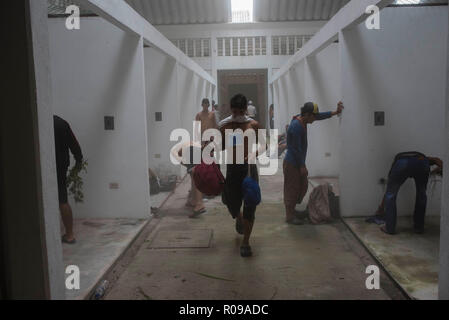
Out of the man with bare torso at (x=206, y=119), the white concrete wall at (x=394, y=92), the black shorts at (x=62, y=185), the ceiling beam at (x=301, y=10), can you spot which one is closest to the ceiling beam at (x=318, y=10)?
the ceiling beam at (x=301, y=10)

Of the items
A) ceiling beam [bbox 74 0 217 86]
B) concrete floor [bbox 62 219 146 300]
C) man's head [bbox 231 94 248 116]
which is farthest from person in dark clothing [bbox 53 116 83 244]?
man's head [bbox 231 94 248 116]

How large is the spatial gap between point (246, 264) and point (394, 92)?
11.4ft

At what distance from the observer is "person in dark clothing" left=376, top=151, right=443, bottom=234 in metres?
5.42

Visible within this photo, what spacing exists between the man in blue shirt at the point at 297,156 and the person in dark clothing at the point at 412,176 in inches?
47.0

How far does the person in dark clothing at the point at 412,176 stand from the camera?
542cm

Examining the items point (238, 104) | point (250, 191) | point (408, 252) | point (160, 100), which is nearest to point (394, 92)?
point (408, 252)

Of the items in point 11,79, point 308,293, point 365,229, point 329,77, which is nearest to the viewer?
point 11,79

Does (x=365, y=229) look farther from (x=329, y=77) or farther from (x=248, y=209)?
(x=329, y=77)

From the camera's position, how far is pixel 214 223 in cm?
648

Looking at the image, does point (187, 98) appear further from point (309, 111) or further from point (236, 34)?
point (236, 34)

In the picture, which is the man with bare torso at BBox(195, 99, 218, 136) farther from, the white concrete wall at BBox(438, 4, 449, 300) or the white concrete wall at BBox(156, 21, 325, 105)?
the white concrete wall at BBox(156, 21, 325, 105)
